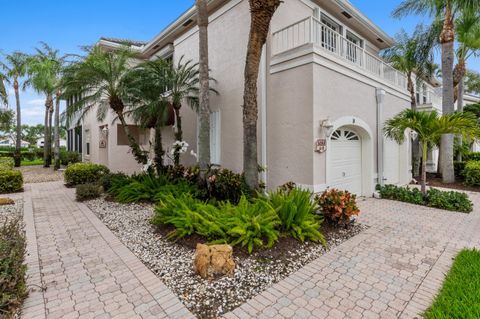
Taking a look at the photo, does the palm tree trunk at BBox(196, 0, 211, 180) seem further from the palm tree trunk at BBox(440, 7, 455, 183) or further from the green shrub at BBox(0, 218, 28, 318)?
the palm tree trunk at BBox(440, 7, 455, 183)

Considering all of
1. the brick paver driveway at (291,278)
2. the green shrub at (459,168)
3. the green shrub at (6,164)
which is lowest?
the brick paver driveway at (291,278)

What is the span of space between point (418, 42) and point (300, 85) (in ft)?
38.7

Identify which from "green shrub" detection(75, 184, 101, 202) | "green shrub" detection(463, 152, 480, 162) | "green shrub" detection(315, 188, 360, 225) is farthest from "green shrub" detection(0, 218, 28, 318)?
"green shrub" detection(463, 152, 480, 162)

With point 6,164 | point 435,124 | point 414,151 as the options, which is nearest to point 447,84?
point 414,151

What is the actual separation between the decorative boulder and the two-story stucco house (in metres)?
4.71

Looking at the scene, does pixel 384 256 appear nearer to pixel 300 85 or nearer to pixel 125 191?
pixel 300 85

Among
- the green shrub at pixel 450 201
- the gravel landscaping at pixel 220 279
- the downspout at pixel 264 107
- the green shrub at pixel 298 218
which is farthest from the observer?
the downspout at pixel 264 107

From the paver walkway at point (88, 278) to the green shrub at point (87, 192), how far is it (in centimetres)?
275

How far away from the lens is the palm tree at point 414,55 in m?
15.0

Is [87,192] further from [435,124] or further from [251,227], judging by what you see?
[435,124]

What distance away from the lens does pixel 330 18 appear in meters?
12.0

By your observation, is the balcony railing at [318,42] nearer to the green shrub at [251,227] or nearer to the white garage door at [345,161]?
the white garage door at [345,161]

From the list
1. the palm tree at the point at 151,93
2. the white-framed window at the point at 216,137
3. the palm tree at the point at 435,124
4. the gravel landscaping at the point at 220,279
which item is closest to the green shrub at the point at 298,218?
the gravel landscaping at the point at 220,279

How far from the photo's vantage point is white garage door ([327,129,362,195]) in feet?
31.2
